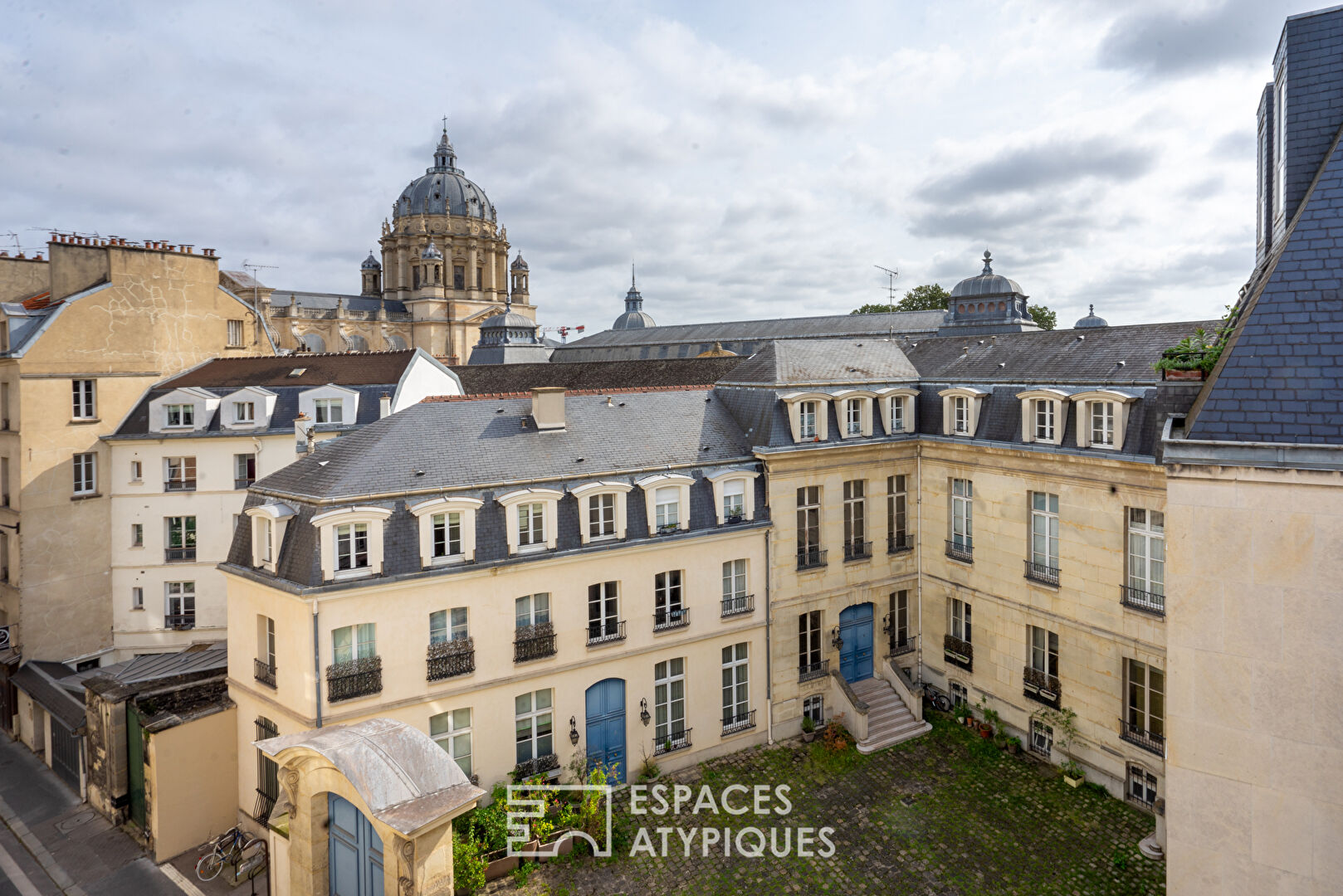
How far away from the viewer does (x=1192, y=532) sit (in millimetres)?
9039

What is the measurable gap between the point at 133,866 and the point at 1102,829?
21718mm

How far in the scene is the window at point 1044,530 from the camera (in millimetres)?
20234

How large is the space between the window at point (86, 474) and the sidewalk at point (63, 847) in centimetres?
897

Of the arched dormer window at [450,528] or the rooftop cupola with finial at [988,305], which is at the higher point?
the rooftop cupola with finial at [988,305]

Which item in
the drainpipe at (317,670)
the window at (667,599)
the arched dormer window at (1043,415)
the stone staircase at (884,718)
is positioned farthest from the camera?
the stone staircase at (884,718)

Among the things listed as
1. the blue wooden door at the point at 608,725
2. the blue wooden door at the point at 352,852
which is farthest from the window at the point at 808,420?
the blue wooden door at the point at 352,852

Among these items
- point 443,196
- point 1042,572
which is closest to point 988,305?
point 1042,572

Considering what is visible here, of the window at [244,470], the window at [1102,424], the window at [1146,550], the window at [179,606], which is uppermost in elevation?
the window at [1102,424]

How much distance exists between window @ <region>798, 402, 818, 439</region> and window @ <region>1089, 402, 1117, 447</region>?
7048 mm

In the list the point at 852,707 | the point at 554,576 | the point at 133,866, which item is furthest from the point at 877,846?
the point at 133,866

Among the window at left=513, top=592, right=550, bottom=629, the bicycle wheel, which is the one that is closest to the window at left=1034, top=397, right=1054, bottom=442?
the window at left=513, top=592, right=550, bottom=629

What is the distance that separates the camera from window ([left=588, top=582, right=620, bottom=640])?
1928 cm

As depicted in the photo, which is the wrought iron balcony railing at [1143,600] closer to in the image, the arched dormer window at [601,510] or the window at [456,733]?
the arched dormer window at [601,510]

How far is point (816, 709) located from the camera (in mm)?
23109
